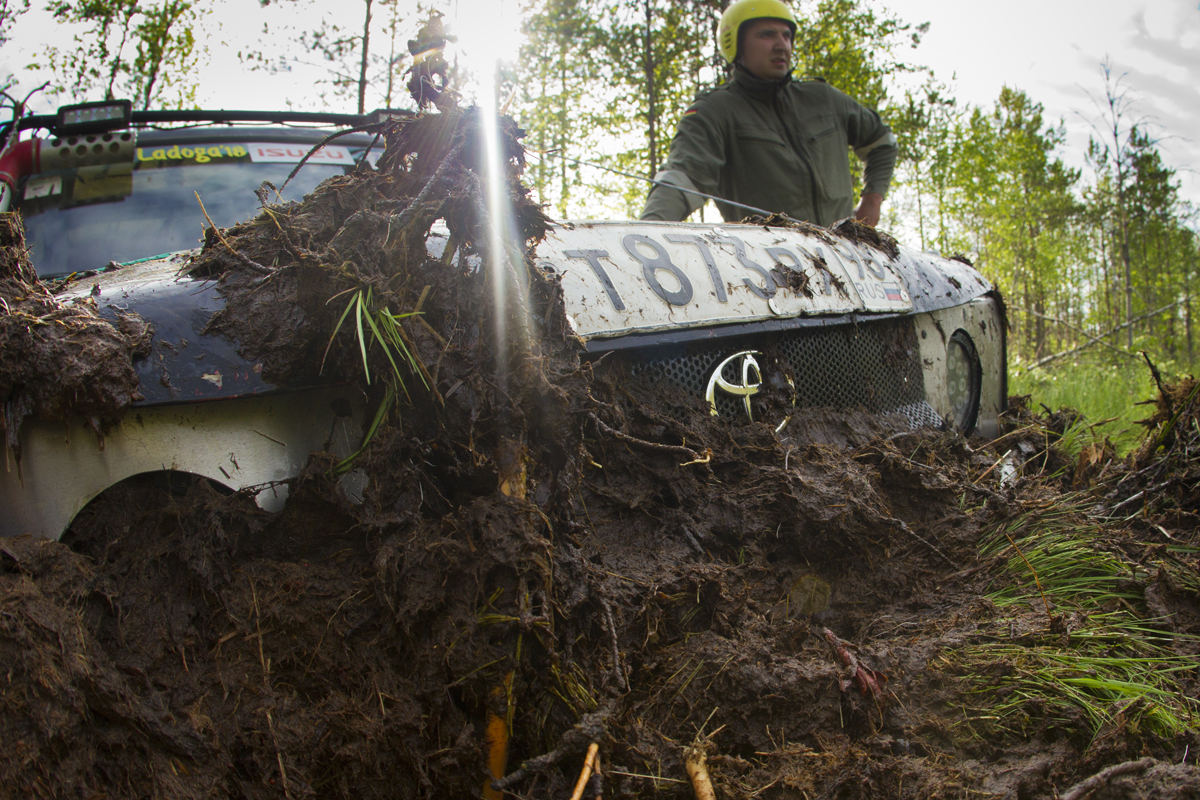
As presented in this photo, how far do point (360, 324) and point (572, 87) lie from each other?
12.8m

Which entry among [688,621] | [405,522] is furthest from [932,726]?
[405,522]

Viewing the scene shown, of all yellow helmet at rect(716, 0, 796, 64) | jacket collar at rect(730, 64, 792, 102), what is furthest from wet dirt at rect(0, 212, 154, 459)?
yellow helmet at rect(716, 0, 796, 64)

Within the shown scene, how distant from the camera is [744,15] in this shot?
3.85 meters

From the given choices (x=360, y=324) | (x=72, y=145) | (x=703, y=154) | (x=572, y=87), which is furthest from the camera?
(x=572, y=87)

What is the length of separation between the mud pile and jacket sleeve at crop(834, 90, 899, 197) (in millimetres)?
3283

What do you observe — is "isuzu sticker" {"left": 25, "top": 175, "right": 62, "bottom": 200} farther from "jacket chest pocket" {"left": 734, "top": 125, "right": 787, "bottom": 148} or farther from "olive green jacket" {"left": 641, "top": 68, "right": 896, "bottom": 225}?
"jacket chest pocket" {"left": 734, "top": 125, "right": 787, "bottom": 148}

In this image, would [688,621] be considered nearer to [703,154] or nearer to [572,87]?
[703,154]

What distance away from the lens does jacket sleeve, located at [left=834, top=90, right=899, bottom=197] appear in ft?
14.0

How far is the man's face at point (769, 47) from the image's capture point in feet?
12.5

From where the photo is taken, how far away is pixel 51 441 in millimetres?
1237

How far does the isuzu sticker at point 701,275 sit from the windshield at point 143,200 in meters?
1.56

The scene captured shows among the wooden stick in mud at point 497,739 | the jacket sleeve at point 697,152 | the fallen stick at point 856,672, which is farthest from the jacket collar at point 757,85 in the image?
the wooden stick in mud at point 497,739

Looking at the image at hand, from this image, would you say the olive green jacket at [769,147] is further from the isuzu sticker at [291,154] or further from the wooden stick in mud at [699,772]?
the wooden stick in mud at [699,772]

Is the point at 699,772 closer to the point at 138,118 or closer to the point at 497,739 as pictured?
the point at 497,739
